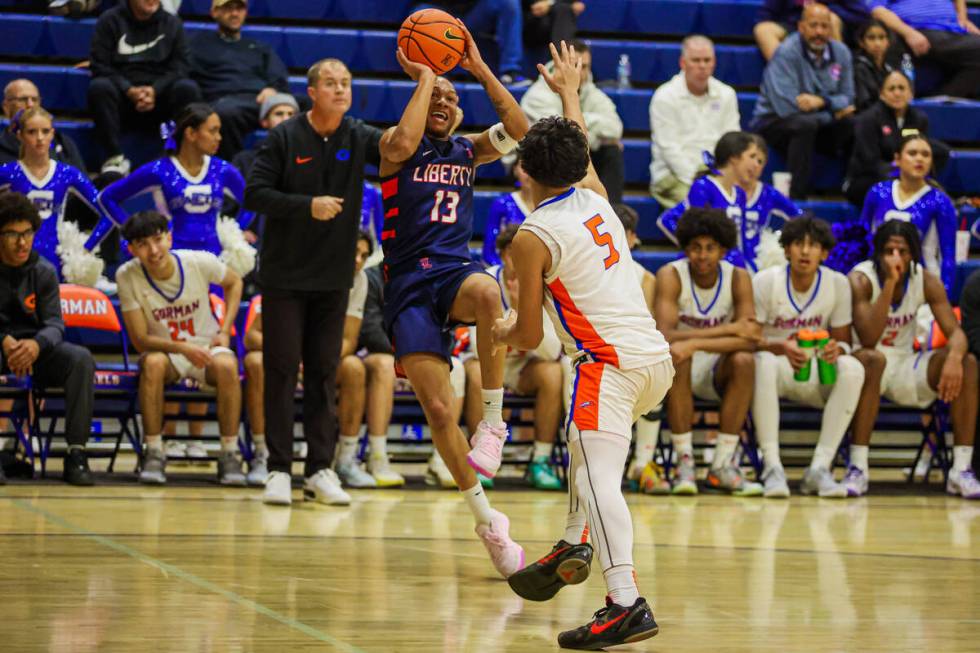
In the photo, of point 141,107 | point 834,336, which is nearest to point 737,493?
point 834,336

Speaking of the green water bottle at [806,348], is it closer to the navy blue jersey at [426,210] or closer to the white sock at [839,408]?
the white sock at [839,408]

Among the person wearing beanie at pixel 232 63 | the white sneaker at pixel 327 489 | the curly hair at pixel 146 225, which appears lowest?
the white sneaker at pixel 327 489

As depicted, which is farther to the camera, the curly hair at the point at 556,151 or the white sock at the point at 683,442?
the white sock at the point at 683,442

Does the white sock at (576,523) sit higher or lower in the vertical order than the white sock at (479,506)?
higher

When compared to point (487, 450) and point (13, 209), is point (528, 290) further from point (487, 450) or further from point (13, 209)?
point (13, 209)

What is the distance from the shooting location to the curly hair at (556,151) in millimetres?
4344

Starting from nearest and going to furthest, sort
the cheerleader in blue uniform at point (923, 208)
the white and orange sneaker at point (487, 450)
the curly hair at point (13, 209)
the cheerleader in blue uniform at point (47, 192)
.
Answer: the white and orange sneaker at point (487, 450) < the curly hair at point (13, 209) < the cheerleader in blue uniform at point (47, 192) < the cheerleader in blue uniform at point (923, 208)

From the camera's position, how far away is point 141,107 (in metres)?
10.4

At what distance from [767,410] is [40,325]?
4.19m

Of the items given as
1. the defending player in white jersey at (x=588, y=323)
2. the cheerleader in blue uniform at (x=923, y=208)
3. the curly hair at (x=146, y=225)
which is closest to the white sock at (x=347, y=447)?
the curly hair at (x=146, y=225)

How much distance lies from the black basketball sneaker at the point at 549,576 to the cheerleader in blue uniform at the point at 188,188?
16.3 ft

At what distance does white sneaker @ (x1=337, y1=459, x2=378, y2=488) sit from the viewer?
836 centimetres

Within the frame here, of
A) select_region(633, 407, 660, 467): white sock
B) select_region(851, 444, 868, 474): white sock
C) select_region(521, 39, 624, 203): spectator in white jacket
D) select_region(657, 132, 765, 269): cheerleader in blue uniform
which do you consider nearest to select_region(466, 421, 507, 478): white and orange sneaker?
select_region(633, 407, 660, 467): white sock

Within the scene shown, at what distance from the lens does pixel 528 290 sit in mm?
4301
